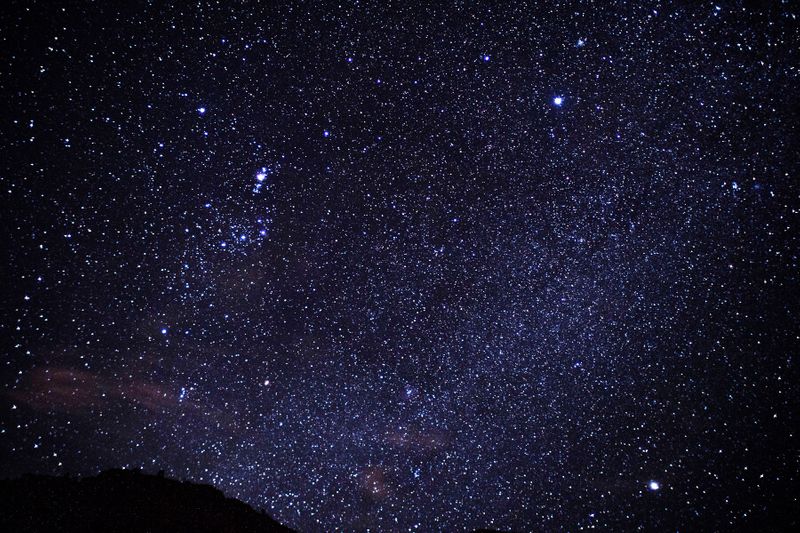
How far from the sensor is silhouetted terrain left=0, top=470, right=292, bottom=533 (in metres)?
5.80

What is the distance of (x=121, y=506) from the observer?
21.9 ft

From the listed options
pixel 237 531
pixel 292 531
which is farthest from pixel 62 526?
pixel 292 531

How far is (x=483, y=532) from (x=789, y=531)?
15.0m

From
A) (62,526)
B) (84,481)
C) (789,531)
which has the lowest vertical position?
(62,526)

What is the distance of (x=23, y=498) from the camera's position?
6.11 meters

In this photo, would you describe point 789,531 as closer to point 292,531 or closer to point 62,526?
point 292,531

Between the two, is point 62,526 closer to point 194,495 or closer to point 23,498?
point 23,498

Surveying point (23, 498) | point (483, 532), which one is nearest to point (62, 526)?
point (23, 498)

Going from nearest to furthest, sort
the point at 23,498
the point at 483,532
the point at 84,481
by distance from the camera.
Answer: the point at 23,498 → the point at 84,481 → the point at 483,532

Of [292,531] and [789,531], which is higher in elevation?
[789,531]

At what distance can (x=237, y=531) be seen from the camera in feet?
23.6

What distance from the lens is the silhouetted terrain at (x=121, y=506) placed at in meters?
5.80

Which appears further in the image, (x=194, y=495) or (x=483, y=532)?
(x=483, y=532)

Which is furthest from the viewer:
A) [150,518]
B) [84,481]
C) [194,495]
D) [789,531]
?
[789,531]
